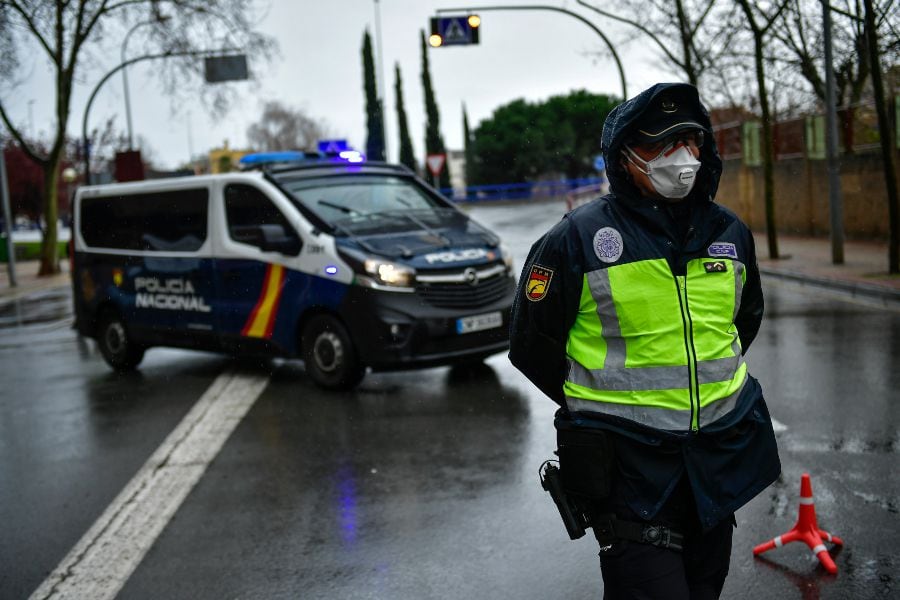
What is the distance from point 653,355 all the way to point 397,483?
11.0ft

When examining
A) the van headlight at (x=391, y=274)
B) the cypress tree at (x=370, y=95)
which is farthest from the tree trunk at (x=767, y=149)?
the cypress tree at (x=370, y=95)

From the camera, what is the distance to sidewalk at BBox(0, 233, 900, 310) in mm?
13266

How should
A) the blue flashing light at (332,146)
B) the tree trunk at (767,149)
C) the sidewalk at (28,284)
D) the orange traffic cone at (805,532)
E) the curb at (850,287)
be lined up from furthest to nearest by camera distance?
A: the sidewalk at (28,284) → the tree trunk at (767,149) → the curb at (850,287) → the blue flashing light at (332,146) → the orange traffic cone at (805,532)

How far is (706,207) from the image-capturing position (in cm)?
286

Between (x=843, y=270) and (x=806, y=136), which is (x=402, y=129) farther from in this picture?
(x=843, y=270)

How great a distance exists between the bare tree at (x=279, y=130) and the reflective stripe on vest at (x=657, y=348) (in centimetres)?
8359

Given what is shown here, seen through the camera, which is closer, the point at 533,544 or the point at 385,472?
the point at 533,544

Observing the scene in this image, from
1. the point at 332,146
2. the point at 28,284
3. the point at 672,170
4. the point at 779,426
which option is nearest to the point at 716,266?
the point at 672,170

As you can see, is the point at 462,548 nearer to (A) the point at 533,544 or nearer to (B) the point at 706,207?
(A) the point at 533,544

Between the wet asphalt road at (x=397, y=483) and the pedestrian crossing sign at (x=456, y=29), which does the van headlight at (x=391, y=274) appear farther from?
the pedestrian crossing sign at (x=456, y=29)

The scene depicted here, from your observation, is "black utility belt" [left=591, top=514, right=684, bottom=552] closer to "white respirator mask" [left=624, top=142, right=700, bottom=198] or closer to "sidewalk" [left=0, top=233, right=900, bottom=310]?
"white respirator mask" [left=624, top=142, right=700, bottom=198]

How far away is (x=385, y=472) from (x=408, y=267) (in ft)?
7.85

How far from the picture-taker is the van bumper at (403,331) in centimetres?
798

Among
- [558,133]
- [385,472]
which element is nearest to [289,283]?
[385,472]
